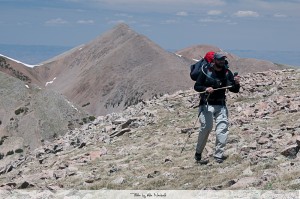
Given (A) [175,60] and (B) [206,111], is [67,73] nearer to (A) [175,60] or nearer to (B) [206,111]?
(A) [175,60]

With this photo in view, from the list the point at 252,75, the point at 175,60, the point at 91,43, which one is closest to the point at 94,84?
the point at 175,60

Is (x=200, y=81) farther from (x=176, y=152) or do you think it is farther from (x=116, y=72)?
(x=116, y=72)

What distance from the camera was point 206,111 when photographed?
1245 centimetres

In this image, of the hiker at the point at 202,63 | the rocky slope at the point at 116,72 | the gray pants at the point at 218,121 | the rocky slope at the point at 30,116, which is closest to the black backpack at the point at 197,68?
the hiker at the point at 202,63

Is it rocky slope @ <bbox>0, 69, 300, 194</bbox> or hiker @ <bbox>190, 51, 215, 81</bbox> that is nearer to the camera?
rocky slope @ <bbox>0, 69, 300, 194</bbox>

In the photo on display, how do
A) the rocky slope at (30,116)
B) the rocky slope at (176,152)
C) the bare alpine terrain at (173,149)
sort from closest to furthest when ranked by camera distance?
the rocky slope at (176,152)
the bare alpine terrain at (173,149)
the rocky slope at (30,116)

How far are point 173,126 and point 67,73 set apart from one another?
162002 millimetres

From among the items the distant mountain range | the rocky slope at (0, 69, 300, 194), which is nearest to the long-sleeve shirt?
the rocky slope at (0, 69, 300, 194)

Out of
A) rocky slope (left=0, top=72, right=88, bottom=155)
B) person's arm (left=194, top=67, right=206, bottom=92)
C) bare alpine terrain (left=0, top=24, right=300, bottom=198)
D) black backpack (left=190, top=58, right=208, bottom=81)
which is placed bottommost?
rocky slope (left=0, top=72, right=88, bottom=155)

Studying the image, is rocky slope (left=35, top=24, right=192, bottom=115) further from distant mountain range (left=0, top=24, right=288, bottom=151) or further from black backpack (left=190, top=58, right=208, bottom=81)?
black backpack (left=190, top=58, right=208, bottom=81)

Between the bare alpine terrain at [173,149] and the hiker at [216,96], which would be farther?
the hiker at [216,96]

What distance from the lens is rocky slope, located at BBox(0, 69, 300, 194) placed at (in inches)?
445

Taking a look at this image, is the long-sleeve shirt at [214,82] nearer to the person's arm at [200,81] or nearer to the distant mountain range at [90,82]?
the person's arm at [200,81]

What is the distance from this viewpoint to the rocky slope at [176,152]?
1130 cm
